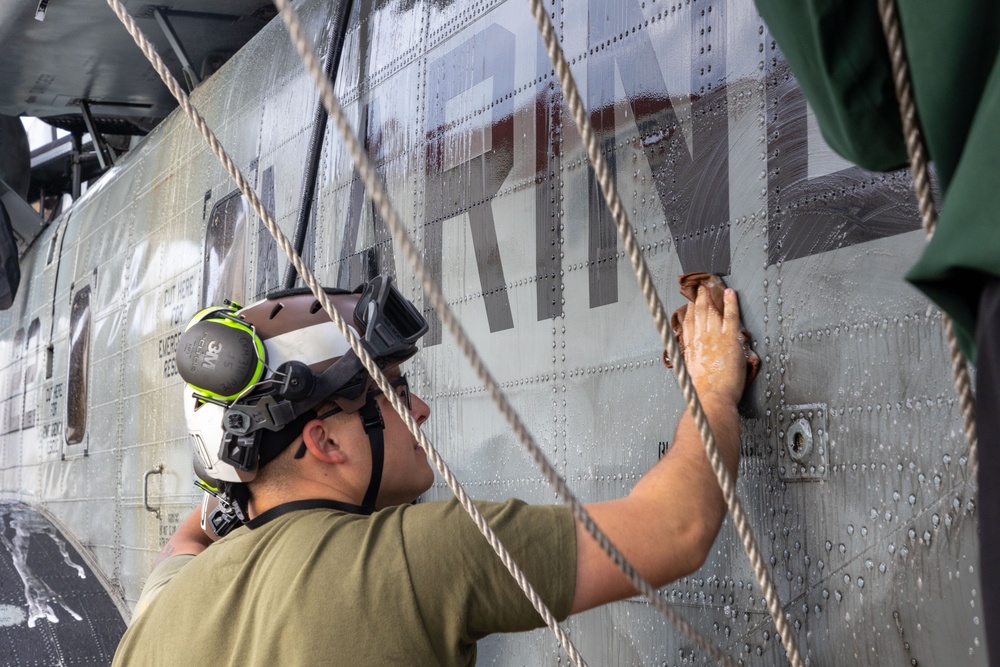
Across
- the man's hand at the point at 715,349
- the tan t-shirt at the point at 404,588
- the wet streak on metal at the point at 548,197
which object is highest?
the wet streak on metal at the point at 548,197

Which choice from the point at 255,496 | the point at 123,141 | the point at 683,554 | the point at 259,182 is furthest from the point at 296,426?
the point at 123,141

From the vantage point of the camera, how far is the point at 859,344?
6.66ft

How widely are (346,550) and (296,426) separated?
1.25 ft

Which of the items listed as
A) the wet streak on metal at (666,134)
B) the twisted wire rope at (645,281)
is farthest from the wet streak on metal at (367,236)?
the twisted wire rope at (645,281)

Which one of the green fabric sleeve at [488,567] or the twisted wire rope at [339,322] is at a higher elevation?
the twisted wire rope at [339,322]

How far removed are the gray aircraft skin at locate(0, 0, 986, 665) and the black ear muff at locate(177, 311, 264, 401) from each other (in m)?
0.97

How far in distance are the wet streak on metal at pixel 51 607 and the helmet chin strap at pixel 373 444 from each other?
373 centimetres

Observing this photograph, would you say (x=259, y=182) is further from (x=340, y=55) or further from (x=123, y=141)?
(x=123, y=141)

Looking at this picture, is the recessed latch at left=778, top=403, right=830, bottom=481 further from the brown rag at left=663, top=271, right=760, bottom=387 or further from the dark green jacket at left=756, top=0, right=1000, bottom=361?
the dark green jacket at left=756, top=0, right=1000, bottom=361

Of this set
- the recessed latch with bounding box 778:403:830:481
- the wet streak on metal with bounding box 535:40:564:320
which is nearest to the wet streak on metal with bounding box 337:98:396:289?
the wet streak on metal with bounding box 535:40:564:320

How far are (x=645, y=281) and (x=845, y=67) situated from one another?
364 millimetres

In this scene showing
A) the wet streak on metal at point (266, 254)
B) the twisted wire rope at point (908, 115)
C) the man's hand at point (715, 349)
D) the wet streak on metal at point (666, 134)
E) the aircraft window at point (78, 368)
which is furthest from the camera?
the aircraft window at point (78, 368)

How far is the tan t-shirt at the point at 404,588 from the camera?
178 cm

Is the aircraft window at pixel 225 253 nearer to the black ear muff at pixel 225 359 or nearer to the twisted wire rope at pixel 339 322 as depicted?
the black ear muff at pixel 225 359
